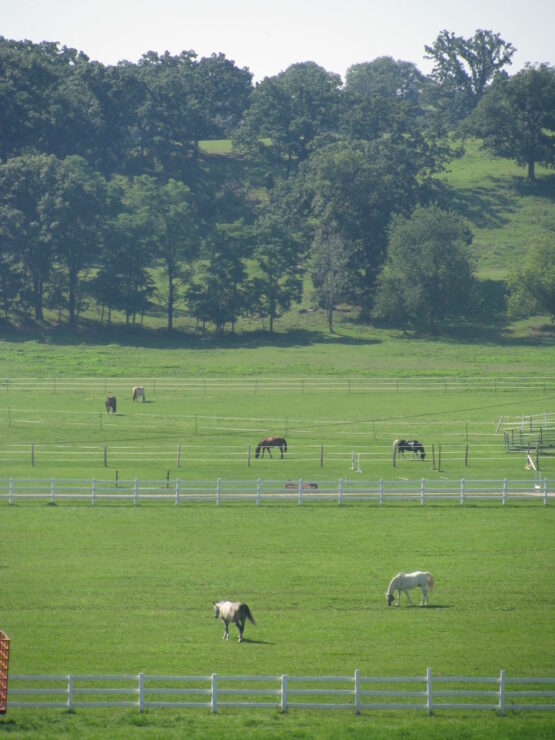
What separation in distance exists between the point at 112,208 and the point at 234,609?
3784 inches

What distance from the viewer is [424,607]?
91.5 ft

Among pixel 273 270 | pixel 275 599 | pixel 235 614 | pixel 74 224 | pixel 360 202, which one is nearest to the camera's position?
pixel 235 614

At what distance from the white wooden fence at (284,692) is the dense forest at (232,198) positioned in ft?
277

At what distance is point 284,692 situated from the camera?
20.5m

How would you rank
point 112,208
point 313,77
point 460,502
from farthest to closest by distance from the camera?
1. point 313,77
2. point 112,208
3. point 460,502

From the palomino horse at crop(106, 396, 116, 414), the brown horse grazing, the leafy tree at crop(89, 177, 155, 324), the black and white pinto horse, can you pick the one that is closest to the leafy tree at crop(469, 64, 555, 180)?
the leafy tree at crop(89, 177, 155, 324)

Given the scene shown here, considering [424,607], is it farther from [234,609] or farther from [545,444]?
[545,444]

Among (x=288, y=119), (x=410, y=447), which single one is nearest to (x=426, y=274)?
(x=288, y=119)

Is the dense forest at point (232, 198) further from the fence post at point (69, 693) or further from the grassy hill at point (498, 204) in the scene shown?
the fence post at point (69, 693)

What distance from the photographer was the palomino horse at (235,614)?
81.5 feet

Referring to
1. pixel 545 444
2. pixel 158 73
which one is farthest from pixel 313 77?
pixel 545 444

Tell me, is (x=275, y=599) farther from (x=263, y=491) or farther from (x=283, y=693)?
(x=263, y=491)

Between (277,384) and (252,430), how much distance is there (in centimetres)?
1946

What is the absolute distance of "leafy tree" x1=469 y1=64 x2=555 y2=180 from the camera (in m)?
136
